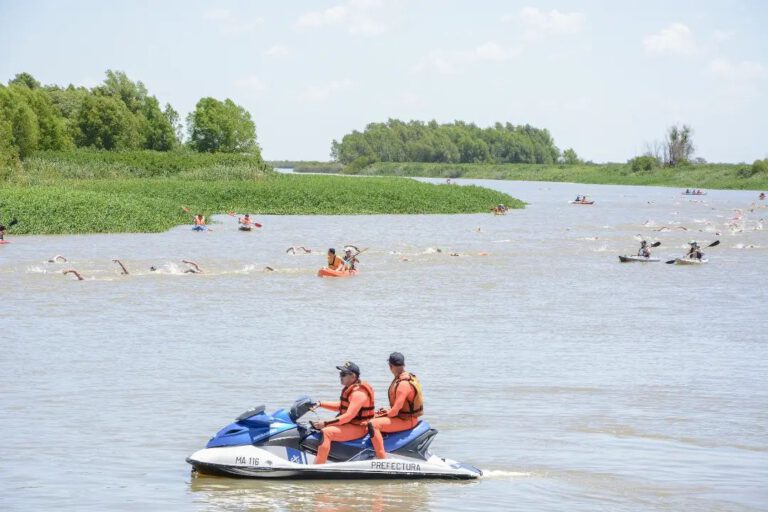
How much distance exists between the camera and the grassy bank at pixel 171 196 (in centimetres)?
6141

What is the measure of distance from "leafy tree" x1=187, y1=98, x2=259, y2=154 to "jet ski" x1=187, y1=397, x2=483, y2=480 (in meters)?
119

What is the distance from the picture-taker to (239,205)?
270 feet

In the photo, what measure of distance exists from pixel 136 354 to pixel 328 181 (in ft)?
224

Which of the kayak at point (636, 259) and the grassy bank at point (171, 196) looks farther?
the grassy bank at point (171, 196)

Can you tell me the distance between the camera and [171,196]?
79188 mm

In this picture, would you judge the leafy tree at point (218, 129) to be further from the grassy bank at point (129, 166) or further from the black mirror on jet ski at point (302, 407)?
the black mirror on jet ski at point (302, 407)

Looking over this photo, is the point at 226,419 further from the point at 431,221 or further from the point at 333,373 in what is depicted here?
the point at 431,221

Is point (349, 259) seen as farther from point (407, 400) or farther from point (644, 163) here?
point (644, 163)

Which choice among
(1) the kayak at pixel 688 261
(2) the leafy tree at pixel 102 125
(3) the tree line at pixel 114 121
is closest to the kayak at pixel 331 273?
(1) the kayak at pixel 688 261

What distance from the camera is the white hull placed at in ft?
50.9

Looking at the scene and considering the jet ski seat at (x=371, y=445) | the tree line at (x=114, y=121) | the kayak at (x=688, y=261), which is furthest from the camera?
the tree line at (x=114, y=121)

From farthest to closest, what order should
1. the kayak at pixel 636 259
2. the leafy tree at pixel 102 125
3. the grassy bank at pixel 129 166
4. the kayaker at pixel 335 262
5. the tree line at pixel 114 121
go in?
the leafy tree at pixel 102 125
the tree line at pixel 114 121
the grassy bank at pixel 129 166
the kayak at pixel 636 259
the kayaker at pixel 335 262

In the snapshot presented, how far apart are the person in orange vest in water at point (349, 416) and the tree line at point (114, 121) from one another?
85878 mm

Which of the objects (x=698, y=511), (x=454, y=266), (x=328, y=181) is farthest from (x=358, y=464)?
(x=328, y=181)
